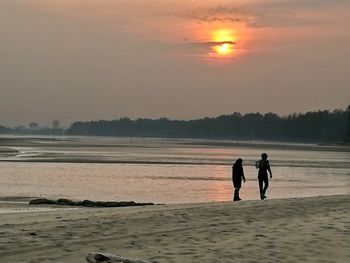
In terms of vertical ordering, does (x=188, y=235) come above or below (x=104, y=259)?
below

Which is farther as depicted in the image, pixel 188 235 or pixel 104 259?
pixel 188 235

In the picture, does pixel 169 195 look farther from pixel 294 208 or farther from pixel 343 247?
pixel 343 247

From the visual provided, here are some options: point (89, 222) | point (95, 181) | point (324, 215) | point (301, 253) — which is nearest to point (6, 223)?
point (89, 222)

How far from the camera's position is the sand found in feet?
26.7

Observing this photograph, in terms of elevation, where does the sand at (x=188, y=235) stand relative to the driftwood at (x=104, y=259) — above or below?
below

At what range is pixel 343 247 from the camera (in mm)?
9016

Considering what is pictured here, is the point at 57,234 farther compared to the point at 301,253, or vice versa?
the point at 57,234

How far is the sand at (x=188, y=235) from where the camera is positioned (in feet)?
26.7

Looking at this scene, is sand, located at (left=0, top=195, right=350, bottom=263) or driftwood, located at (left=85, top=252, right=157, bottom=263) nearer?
driftwood, located at (left=85, top=252, right=157, bottom=263)

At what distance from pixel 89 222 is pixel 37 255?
10.6 feet

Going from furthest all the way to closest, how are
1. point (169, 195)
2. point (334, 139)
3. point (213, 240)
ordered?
point (334, 139) < point (169, 195) < point (213, 240)

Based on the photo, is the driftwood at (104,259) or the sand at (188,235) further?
the sand at (188,235)

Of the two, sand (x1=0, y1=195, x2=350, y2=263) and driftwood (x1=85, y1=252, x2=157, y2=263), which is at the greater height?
driftwood (x1=85, y1=252, x2=157, y2=263)

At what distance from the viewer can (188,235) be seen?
980 cm
